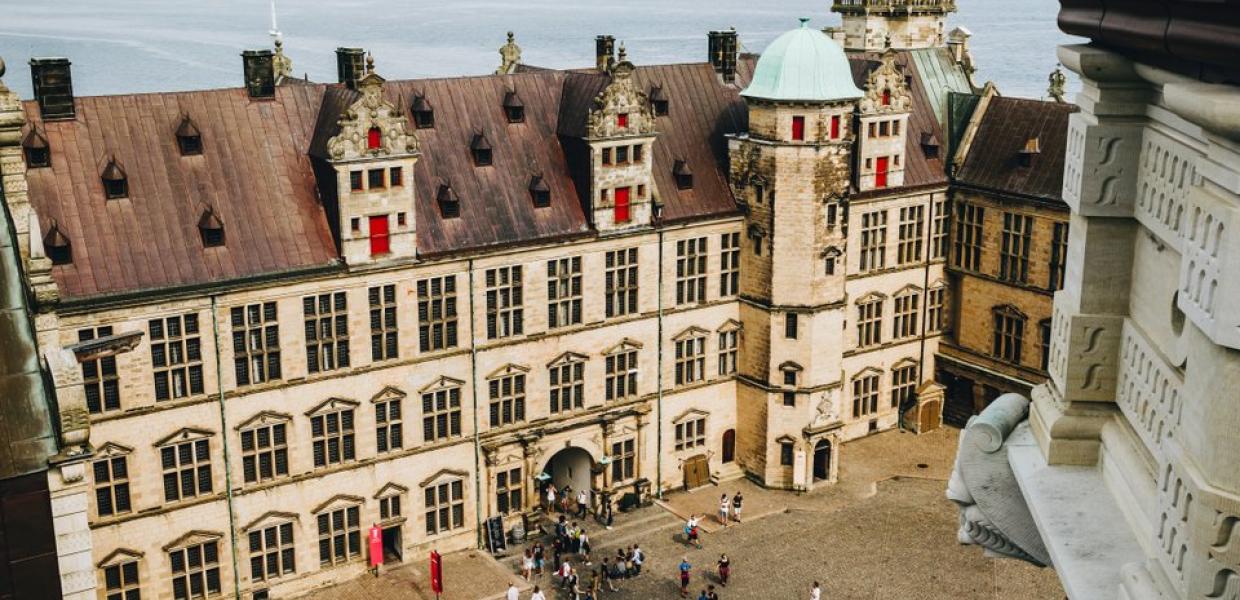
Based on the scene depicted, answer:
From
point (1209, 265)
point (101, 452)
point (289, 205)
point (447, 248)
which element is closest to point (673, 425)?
point (447, 248)

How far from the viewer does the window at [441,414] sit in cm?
3565

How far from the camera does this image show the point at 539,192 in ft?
121

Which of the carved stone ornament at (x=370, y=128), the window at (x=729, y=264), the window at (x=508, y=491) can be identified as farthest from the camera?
the window at (x=729, y=264)

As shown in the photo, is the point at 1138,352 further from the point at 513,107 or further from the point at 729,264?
the point at 729,264

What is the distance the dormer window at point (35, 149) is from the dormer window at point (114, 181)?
1354 millimetres

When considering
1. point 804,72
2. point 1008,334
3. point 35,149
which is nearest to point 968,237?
point 1008,334

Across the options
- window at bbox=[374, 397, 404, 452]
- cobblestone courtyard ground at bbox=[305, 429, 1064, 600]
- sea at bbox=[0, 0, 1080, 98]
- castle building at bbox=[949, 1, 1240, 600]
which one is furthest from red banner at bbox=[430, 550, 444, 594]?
sea at bbox=[0, 0, 1080, 98]

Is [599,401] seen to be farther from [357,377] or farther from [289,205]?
[289,205]

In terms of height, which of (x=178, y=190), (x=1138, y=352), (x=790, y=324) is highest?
(x=1138, y=352)

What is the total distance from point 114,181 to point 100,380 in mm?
4933

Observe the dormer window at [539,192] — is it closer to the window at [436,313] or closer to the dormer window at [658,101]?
the window at [436,313]

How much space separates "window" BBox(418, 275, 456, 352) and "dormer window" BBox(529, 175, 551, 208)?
143 inches

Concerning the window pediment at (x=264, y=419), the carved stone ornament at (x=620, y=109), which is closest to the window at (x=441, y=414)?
the window pediment at (x=264, y=419)

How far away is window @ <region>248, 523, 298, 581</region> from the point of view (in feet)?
110
